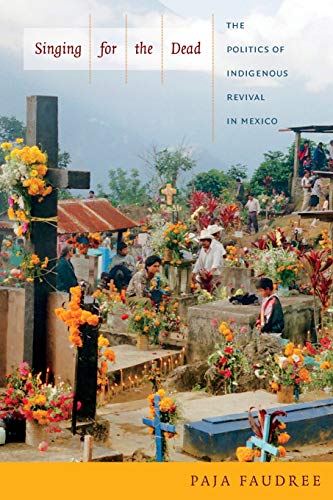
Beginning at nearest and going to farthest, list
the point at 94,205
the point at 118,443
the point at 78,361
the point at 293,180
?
the point at 78,361
the point at 118,443
the point at 94,205
the point at 293,180

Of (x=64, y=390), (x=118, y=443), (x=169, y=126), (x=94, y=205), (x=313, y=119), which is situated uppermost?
(x=169, y=126)

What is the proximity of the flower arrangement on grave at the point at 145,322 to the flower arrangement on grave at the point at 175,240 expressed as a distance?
233 cm

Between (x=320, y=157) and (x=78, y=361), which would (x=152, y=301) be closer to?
(x=78, y=361)

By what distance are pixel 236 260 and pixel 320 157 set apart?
22.0 ft

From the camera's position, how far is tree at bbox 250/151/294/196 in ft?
78.0

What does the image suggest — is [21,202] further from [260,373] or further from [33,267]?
[260,373]

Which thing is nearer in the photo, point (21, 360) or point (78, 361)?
point (78, 361)

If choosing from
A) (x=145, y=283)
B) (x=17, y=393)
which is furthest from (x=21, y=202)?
(x=145, y=283)

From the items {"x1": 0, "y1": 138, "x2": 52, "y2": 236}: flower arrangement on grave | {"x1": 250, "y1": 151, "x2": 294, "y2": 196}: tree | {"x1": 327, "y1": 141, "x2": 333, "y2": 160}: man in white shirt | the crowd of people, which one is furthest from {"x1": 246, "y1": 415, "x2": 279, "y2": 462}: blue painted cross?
{"x1": 250, "y1": 151, "x2": 294, "y2": 196}: tree

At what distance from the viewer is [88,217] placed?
16266 mm

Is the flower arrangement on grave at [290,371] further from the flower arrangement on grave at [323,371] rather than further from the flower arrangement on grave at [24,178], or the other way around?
the flower arrangement on grave at [24,178]

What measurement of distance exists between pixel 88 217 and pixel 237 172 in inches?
364

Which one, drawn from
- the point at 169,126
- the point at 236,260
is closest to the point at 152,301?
the point at 236,260

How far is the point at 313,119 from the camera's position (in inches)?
574
